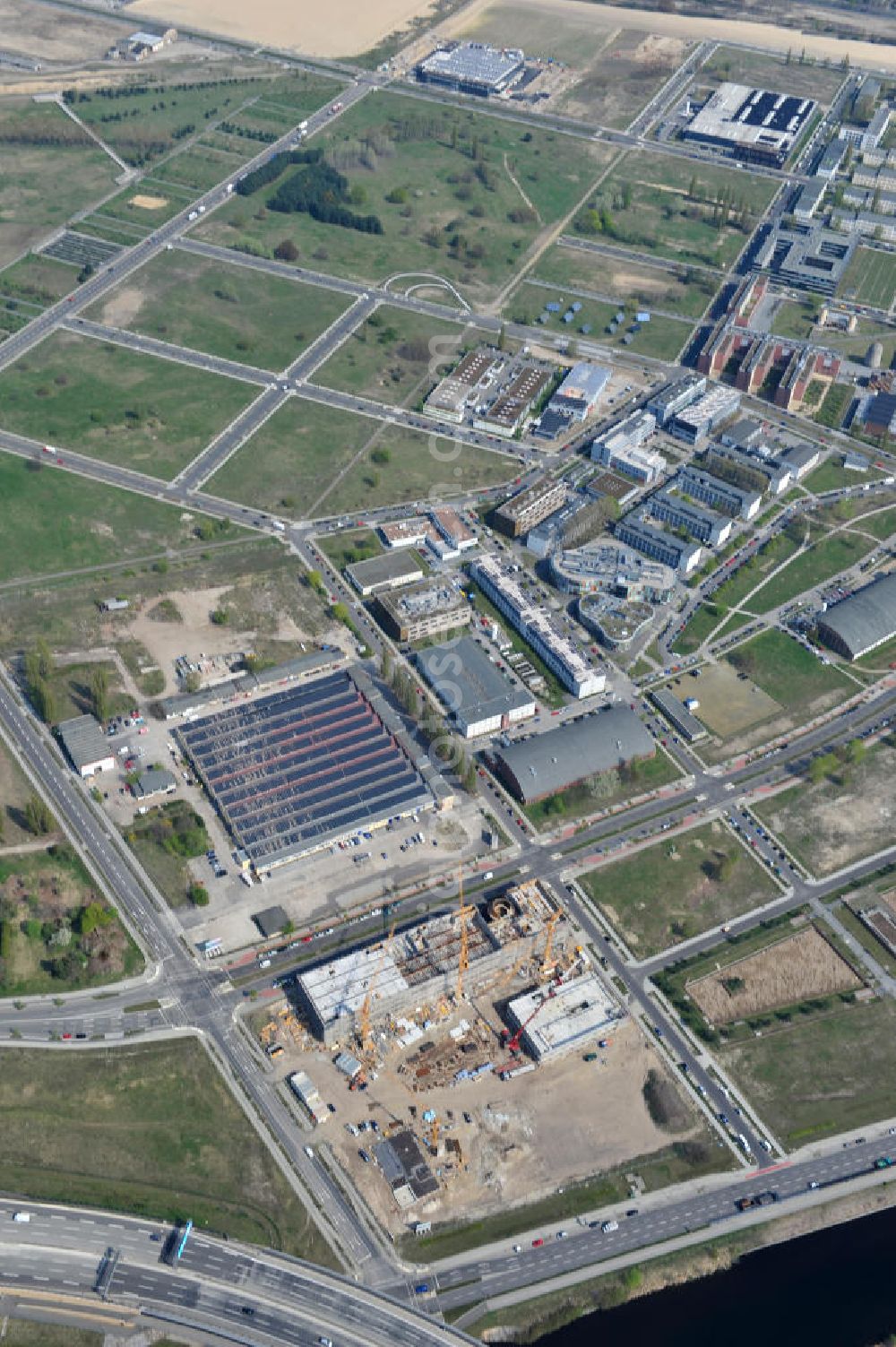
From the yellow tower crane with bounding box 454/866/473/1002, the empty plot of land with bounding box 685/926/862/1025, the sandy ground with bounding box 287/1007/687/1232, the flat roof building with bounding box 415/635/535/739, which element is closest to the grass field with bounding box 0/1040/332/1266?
the sandy ground with bounding box 287/1007/687/1232

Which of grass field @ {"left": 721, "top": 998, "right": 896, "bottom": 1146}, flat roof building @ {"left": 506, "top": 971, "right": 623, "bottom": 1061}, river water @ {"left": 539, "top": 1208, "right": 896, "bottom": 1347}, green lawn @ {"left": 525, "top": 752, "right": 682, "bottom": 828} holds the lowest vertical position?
river water @ {"left": 539, "top": 1208, "right": 896, "bottom": 1347}

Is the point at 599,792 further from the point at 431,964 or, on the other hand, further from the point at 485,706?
the point at 431,964

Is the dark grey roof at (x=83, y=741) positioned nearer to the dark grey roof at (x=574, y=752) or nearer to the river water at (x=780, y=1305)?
the dark grey roof at (x=574, y=752)

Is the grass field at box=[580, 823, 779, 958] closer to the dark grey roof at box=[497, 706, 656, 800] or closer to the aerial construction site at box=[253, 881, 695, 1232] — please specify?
the aerial construction site at box=[253, 881, 695, 1232]

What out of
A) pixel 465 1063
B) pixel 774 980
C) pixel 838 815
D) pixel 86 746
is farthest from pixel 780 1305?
pixel 86 746

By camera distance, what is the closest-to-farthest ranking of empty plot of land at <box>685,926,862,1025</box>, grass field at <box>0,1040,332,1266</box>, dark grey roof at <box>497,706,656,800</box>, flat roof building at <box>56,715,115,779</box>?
grass field at <box>0,1040,332,1266</box>
empty plot of land at <box>685,926,862,1025</box>
flat roof building at <box>56,715,115,779</box>
dark grey roof at <box>497,706,656,800</box>

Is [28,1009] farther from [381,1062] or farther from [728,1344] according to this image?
[728,1344]

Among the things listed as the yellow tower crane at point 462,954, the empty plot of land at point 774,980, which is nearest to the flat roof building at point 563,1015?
the yellow tower crane at point 462,954

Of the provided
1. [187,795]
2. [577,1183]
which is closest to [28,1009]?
[187,795]
